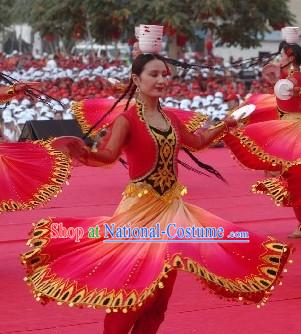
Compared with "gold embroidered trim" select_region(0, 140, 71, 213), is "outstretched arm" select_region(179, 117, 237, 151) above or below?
above

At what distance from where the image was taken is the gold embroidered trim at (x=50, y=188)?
17.8 feet

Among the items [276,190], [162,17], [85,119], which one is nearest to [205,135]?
[276,190]

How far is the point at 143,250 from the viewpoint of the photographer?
3.78m

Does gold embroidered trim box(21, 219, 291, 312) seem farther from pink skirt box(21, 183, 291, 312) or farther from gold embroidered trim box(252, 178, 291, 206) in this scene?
gold embroidered trim box(252, 178, 291, 206)

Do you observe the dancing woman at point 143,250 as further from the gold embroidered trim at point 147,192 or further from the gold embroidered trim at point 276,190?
the gold embroidered trim at point 276,190

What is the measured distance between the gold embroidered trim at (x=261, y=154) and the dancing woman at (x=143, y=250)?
2016 millimetres

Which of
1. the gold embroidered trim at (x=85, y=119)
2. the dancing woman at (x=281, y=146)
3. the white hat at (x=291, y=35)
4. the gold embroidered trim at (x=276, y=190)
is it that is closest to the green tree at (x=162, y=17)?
the gold embroidered trim at (x=85, y=119)

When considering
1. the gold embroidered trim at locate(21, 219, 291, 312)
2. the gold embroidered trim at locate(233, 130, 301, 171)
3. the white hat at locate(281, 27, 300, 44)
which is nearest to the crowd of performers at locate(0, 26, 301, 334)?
the gold embroidered trim at locate(21, 219, 291, 312)

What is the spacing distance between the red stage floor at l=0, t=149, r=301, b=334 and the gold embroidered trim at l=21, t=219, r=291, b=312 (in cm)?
84

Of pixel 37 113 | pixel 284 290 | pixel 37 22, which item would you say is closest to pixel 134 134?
pixel 284 290

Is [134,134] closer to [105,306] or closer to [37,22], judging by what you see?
[105,306]

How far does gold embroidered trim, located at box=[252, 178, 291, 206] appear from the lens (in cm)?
638

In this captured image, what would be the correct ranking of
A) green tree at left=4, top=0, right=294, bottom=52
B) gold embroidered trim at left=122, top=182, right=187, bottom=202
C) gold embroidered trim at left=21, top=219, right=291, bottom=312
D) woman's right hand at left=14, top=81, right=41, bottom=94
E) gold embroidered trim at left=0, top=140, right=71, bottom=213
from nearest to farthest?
gold embroidered trim at left=21, top=219, right=291, bottom=312, gold embroidered trim at left=122, top=182, right=187, bottom=202, gold embroidered trim at left=0, top=140, right=71, bottom=213, woman's right hand at left=14, top=81, right=41, bottom=94, green tree at left=4, top=0, right=294, bottom=52

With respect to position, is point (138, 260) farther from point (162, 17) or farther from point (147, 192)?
point (162, 17)
